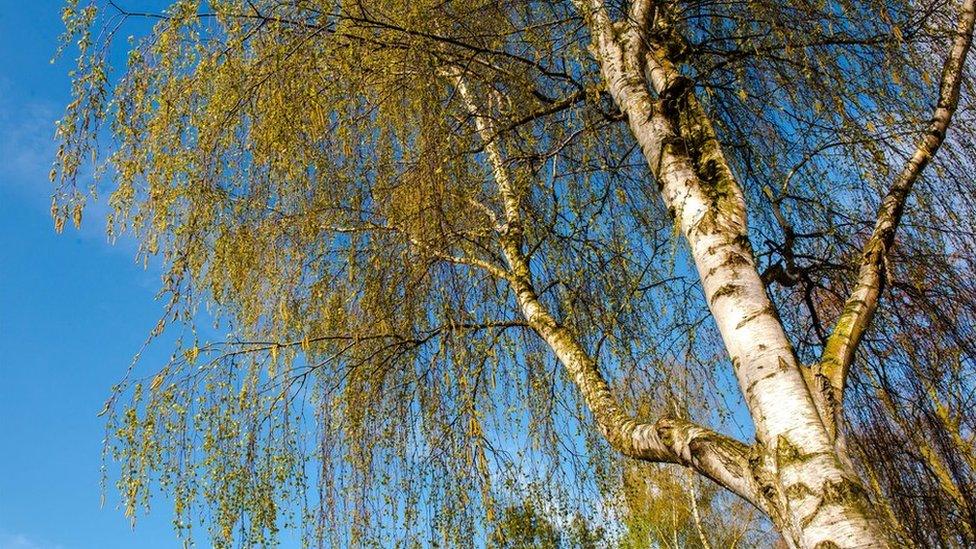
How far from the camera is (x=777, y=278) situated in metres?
2.99

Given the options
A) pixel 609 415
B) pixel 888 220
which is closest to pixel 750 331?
pixel 888 220

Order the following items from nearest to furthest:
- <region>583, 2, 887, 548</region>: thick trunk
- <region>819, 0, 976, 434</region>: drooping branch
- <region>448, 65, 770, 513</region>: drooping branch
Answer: <region>583, 2, 887, 548</region>: thick trunk → <region>448, 65, 770, 513</region>: drooping branch → <region>819, 0, 976, 434</region>: drooping branch

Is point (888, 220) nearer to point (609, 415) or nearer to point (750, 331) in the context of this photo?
point (750, 331)

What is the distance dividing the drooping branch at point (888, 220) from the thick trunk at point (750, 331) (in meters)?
0.29

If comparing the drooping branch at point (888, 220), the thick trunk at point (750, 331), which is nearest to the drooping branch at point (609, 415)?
the thick trunk at point (750, 331)

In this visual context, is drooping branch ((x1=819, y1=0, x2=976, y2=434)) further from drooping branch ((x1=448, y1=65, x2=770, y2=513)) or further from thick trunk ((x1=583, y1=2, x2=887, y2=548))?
drooping branch ((x1=448, y1=65, x2=770, y2=513))

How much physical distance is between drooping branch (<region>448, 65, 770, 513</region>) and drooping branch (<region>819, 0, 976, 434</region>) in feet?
1.47

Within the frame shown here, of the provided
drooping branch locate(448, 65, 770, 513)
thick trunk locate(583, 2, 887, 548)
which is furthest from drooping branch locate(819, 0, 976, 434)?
drooping branch locate(448, 65, 770, 513)

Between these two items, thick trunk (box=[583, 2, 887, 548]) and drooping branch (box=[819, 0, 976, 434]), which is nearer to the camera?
thick trunk (box=[583, 2, 887, 548])

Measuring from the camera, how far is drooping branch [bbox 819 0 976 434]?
232 cm

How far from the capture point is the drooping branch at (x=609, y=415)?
2.13 meters

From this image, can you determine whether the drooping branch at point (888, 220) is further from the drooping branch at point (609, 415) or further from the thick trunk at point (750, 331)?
the drooping branch at point (609, 415)

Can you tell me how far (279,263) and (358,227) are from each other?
1.30 ft

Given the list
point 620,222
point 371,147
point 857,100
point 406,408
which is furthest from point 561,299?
point 857,100
